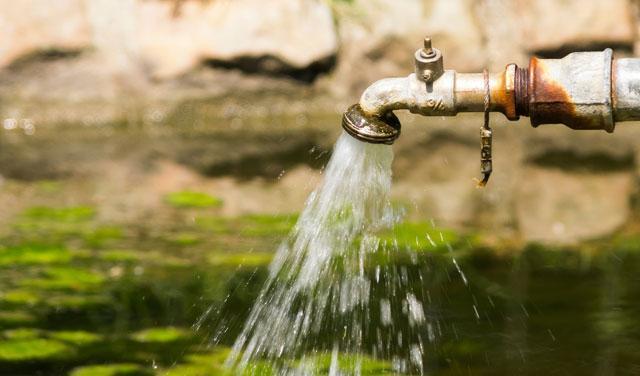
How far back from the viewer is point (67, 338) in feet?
8.07

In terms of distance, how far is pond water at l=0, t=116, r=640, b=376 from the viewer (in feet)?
7.63

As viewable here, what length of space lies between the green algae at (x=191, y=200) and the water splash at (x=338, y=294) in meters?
0.47

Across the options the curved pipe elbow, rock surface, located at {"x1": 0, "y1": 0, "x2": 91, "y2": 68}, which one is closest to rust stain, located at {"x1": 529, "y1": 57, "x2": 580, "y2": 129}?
the curved pipe elbow

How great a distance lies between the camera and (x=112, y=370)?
227 centimetres

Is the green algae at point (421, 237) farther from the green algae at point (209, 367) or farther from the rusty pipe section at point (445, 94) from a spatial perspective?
the rusty pipe section at point (445, 94)

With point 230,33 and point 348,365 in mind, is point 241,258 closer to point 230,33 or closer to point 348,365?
point 348,365

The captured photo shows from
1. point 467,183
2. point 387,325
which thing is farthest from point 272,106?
point 387,325

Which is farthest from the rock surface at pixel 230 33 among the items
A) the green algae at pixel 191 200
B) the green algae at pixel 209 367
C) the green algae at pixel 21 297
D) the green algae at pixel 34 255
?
the green algae at pixel 209 367

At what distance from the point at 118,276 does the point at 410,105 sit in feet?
4.26

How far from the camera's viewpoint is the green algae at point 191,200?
3.61 m

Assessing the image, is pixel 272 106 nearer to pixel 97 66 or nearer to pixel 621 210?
pixel 97 66

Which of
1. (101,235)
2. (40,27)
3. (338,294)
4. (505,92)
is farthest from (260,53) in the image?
(505,92)

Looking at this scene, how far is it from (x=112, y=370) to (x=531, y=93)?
1.08 meters

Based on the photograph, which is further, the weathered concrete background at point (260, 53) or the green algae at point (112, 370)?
the weathered concrete background at point (260, 53)
